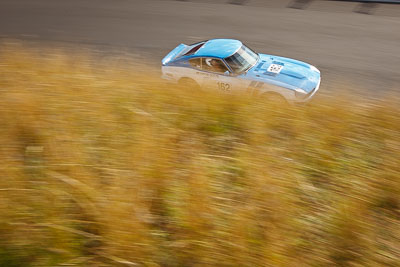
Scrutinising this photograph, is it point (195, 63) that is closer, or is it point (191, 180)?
point (191, 180)

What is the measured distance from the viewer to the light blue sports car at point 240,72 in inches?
317

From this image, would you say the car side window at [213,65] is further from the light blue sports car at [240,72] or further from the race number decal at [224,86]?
the race number decal at [224,86]

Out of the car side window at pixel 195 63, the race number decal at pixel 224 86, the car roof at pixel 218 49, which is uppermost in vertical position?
the car roof at pixel 218 49

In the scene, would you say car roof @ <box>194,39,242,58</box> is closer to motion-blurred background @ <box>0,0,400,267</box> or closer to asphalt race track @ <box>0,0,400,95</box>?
motion-blurred background @ <box>0,0,400,267</box>

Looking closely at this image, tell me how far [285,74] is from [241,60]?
3.25 feet

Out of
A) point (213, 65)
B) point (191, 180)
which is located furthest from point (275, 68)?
point (191, 180)

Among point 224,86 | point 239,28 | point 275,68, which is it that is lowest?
point 224,86

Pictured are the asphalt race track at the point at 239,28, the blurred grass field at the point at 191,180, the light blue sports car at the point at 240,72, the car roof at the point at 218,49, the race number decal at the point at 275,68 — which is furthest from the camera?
the asphalt race track at the point at 239,28

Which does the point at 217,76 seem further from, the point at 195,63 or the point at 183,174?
the point at 183,174

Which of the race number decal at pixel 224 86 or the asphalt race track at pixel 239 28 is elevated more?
the asphalt race track at pixel 239 28

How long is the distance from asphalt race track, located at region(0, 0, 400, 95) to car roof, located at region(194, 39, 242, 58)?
2.54m

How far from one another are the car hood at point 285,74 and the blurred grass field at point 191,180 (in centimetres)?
162

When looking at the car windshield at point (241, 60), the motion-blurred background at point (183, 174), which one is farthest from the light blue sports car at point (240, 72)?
the motion-blurred background at point (183, 174)

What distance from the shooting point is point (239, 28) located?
13.6 meters
